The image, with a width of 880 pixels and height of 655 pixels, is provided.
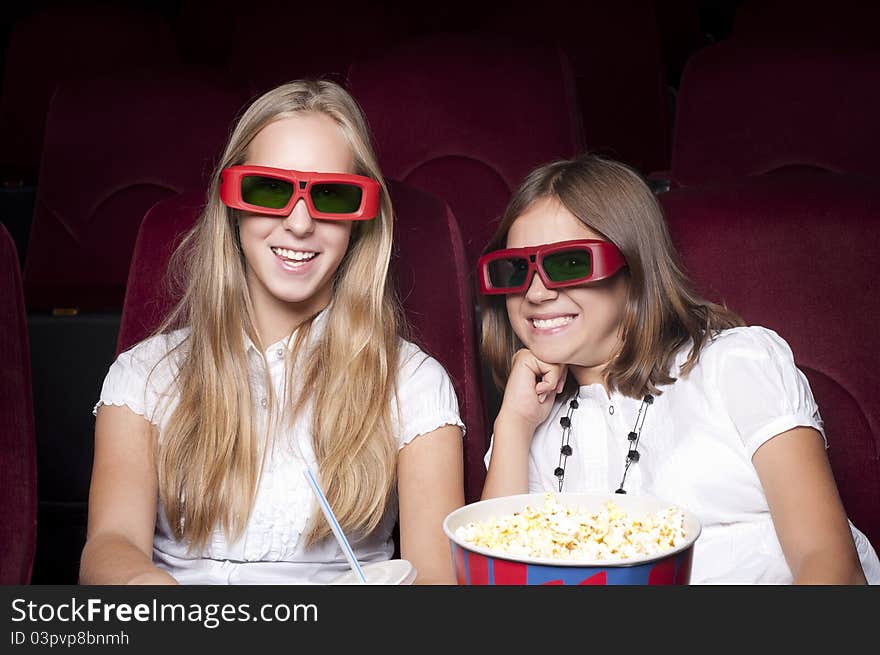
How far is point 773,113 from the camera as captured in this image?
6.46ft

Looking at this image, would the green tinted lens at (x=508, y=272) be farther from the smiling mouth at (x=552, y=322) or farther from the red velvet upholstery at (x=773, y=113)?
the red velvet upholstery at (x=773, y=113)

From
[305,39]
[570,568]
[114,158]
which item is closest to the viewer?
[570,568]

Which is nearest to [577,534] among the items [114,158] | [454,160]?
[454,160]

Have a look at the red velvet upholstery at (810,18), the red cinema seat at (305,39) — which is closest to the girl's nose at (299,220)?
the red velvet upholstery at (810,18)

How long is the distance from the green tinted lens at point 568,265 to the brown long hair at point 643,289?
103 millimetres

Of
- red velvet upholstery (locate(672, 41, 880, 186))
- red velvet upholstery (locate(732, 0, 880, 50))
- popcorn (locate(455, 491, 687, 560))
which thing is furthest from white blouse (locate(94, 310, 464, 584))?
red velvet upholstery (locate(732, 0, 880, 50))

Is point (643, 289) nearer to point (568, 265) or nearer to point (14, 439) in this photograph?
point (568, 265)

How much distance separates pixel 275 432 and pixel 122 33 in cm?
200

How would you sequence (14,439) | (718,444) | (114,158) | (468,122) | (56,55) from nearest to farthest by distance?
(14,439) → (718,444) → (468,122) → (114,158) → (56,55)

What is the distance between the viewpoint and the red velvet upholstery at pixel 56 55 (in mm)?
3000

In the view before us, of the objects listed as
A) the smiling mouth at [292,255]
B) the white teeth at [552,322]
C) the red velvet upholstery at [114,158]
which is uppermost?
the red velvet upholstery at [114,158]

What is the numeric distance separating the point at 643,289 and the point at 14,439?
2.53 ft

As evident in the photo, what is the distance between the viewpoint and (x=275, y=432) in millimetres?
1395

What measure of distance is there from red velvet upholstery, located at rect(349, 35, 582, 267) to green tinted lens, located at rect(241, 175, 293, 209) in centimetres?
68
